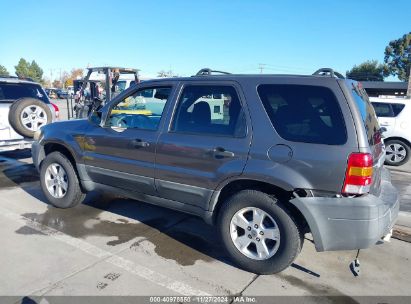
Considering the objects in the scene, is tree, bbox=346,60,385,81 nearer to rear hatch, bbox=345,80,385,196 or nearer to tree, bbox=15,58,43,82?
rear hatch, bbox=345,80,385,196

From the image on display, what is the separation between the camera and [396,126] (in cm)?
834

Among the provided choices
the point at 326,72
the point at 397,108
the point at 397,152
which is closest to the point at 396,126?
the point at 397,108

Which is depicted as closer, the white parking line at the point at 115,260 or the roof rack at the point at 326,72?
the white parking line at the point at 115,260

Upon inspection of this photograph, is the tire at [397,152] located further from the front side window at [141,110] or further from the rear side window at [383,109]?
the front side window at [141,110]

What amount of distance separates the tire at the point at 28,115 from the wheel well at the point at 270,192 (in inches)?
175

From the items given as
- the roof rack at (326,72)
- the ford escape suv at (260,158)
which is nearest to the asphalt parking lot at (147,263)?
the ford escape suv at (260,158)

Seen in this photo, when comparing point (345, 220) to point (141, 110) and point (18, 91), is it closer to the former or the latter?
point (141, 110)

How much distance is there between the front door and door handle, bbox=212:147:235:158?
77cm

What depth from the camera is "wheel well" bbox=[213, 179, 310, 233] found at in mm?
3012

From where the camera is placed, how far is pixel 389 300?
282 centimetres

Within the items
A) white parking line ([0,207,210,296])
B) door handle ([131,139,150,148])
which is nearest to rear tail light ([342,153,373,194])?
white parking line ([0,207,210,296])

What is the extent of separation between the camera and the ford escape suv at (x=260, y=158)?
108 inches

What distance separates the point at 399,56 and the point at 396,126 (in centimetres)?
6249

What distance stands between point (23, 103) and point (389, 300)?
608 cm
